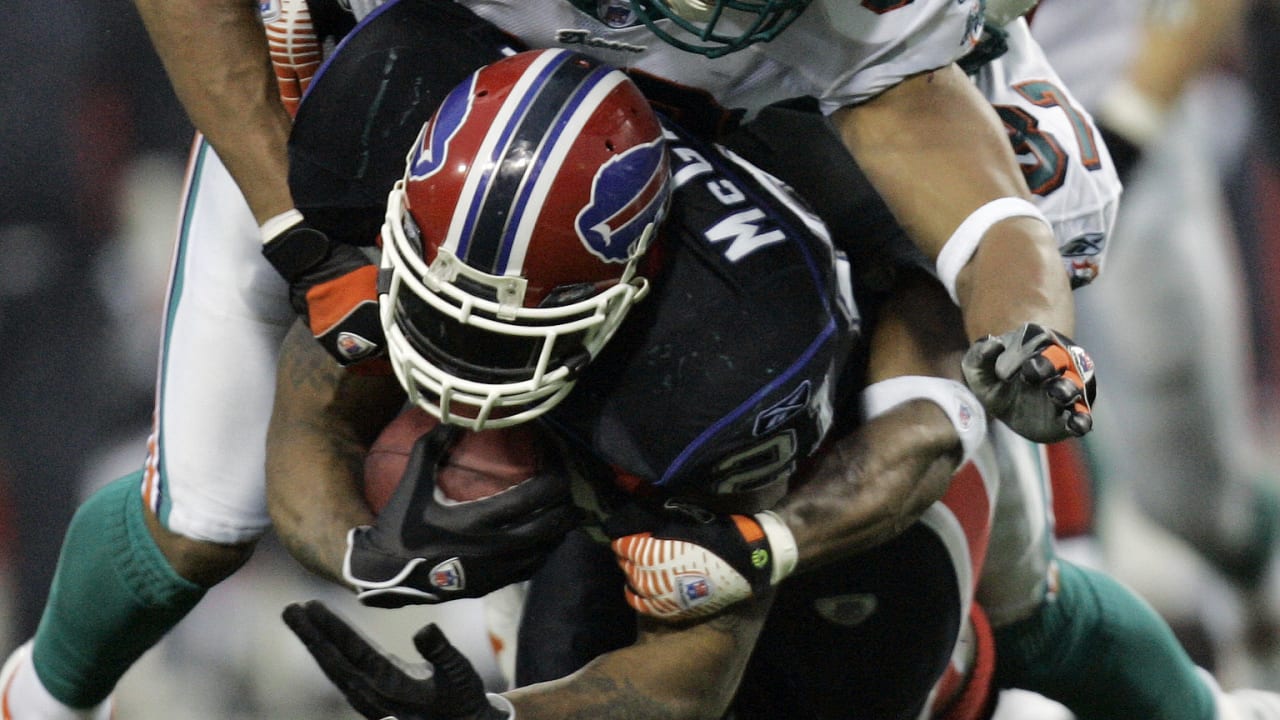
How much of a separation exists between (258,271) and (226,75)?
0.73 ft

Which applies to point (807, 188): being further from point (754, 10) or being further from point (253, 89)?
point (253, 89)

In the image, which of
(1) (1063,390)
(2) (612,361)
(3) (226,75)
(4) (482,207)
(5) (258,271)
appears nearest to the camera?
(1) (1063,390)

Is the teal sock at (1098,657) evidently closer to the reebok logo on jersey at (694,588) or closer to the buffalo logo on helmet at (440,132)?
the reebok logo on jersey at (694,588)

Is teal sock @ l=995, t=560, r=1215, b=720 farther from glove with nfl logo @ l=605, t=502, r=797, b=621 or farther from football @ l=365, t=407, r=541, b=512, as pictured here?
football @ l=365, t=407, r=541, b=512

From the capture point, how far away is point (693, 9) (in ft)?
4.53

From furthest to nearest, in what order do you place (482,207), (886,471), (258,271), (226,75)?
(258,271)
(226,75)
(886,471)
(482,207)

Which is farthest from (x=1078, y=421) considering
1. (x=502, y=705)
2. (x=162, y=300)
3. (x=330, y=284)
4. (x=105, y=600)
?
(x=162, y=300)

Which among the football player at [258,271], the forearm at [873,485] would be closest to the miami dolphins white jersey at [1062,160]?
the football player at [258,271]

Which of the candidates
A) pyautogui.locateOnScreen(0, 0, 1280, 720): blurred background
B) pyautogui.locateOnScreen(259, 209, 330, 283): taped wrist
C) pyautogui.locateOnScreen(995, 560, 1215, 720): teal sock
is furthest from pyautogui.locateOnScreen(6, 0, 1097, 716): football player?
pyautogui.locateOnScreen(995, 560, 1215, 720): teal sock

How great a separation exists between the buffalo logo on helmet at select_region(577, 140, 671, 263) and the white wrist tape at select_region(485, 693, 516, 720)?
0.36 metres

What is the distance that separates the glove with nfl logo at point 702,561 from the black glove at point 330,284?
0.28 m

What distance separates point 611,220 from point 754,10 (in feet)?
0.71

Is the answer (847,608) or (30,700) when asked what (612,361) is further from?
(30,700)

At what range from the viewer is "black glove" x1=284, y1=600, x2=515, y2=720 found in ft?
4.09
